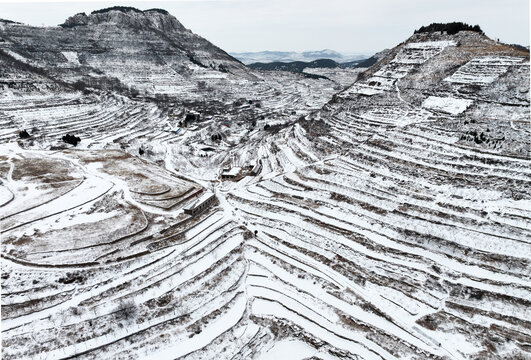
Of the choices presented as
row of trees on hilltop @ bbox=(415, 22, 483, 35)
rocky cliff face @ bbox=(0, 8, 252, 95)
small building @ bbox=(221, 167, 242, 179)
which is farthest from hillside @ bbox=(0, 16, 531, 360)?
rocky cliff face @ bbox=(0, 8, 252, 95)

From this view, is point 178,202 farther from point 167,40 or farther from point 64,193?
point 167,40

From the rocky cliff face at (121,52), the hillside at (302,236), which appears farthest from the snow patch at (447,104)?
the rocky cliff face at (121,52)

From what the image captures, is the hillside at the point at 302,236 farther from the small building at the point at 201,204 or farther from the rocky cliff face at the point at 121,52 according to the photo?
the rocky cliff face at the point at 121,52

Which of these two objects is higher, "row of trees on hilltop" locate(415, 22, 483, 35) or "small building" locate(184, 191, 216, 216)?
"row of trees on hilltop" locate(415, 22, 483, 35)

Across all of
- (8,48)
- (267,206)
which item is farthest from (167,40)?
(267,206)

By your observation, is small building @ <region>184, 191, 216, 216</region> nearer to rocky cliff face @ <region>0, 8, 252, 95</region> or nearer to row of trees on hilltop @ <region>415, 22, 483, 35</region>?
row of trees on hilltop @ <region>415, 22, 483, 35</region>

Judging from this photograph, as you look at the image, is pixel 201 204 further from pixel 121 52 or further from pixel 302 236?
pixel 121 52
